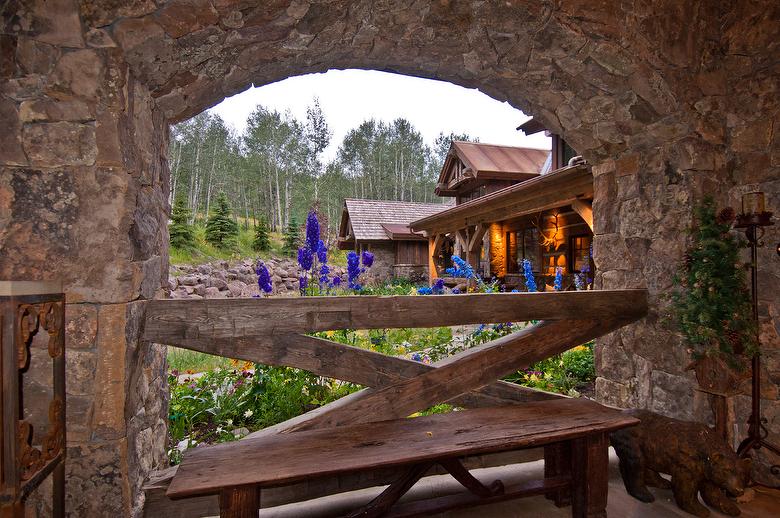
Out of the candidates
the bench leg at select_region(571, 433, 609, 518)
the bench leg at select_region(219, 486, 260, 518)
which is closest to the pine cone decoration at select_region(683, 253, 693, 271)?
the bench leg at select_region(571, 433, 609, 518)

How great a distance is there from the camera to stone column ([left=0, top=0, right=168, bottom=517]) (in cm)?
145

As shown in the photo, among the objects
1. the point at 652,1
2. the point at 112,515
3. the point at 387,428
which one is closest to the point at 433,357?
the point at 387,428

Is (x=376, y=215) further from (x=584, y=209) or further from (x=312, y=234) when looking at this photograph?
(x=312, y=234)

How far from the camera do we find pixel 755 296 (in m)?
2.16

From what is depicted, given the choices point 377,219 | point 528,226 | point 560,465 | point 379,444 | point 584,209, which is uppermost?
point 377,219

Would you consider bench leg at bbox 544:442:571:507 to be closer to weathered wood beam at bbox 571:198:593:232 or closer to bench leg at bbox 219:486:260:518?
bench leg at bbox 219:486:260:518

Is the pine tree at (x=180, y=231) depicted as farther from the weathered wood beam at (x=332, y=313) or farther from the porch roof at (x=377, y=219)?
the weathered wood beam at (x=332, y=313)

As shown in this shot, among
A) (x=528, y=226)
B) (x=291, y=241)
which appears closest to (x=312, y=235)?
(x=528, y=226)

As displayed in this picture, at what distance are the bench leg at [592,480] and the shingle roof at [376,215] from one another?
11.3 metres

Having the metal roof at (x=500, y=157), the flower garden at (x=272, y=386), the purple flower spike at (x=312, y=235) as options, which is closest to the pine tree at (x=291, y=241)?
the metal roof at (x=500, y=157)

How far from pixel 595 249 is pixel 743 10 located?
1625 mm

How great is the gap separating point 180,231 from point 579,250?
480 inches

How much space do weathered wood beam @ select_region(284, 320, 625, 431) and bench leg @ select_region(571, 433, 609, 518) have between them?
0.49 meters

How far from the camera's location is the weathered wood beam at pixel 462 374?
190cm
